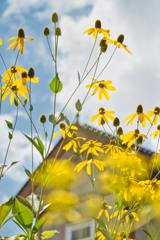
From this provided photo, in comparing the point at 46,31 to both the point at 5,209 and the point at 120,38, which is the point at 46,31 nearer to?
the point at 120,38

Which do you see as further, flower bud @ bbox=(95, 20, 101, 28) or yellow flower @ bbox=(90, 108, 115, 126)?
yellow flower @ bbox=(90, 108, 115, 126)

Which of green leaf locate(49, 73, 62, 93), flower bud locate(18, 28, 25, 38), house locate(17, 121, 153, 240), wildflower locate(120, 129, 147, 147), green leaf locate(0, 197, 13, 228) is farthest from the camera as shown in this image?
house locate(17, 121, 153, 240)

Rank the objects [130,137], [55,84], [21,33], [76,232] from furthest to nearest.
Answer: [76,232] → [130,137] → [21,33] → [55,84]

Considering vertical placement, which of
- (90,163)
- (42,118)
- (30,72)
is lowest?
(90,163)

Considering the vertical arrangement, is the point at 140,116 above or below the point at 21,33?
below

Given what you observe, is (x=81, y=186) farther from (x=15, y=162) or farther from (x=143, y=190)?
(x=15, y=162)

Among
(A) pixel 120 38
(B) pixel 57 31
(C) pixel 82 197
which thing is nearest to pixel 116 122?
(A) pixel 120 38

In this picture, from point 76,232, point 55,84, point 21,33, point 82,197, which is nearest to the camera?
point 55,84

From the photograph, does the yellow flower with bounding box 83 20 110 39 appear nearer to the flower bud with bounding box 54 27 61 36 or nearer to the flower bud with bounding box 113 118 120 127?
the flower bud with bounding box 54 27 61 36

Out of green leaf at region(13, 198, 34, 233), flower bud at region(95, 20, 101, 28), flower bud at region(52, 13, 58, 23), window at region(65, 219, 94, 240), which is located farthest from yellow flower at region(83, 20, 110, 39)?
window at region(65, 219, 94, 240)

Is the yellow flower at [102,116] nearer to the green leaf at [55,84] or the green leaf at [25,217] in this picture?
the green leaf at [55,84]

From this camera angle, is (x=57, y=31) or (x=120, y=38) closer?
(x=57, y=31)

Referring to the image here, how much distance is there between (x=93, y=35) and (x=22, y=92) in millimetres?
330

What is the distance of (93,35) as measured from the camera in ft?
3.10
